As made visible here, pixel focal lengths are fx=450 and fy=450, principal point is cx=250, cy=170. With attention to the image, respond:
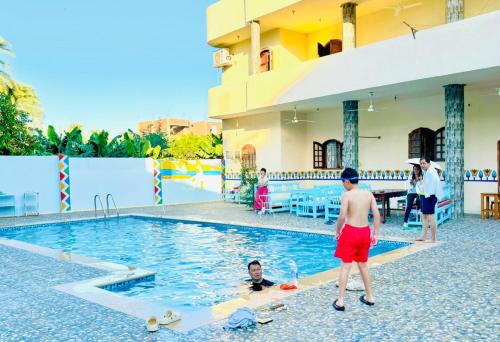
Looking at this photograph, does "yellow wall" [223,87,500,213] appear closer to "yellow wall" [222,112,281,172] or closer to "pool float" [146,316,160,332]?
"yellow wall" [222,112,281,172]

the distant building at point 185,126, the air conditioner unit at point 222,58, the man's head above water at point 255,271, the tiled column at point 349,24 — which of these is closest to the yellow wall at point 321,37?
the tiled column at point 349,24

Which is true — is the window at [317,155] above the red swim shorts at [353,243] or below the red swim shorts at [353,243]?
above

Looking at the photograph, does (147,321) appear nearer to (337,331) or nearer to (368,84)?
(337,331)

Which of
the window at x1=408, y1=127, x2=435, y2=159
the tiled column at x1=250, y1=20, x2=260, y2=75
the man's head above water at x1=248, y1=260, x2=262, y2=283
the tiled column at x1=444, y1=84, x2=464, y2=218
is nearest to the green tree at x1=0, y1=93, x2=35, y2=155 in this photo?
the tiled column at x1=250, y1=20, x2=260, y2=75

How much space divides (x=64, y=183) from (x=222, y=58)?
9.31 meters

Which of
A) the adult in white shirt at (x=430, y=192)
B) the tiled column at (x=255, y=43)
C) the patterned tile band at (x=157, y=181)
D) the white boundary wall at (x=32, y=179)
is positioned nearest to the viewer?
the adult in white shirt at (x=430, y=192)

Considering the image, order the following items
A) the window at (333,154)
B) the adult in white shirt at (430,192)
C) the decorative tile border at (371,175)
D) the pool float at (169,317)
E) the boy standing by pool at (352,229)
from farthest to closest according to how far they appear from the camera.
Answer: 1. the window at (333,154)
2. the decorative tile border at (371,175)
3. the adult in white shirt at (430,192)
4. the boy standing by pool at (352,229)
5. the pool float at (169,317)

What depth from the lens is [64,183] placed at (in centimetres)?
1772

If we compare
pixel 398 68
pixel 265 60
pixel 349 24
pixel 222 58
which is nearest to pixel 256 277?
pixel 398 68

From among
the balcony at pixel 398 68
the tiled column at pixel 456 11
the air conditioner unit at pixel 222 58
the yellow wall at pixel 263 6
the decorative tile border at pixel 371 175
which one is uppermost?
the yellow wall at pixel 263 6

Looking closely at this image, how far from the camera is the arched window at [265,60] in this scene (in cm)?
1966

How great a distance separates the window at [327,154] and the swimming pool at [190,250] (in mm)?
7479

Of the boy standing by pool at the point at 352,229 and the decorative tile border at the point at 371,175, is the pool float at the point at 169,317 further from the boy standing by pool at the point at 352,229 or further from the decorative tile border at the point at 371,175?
the decorative tile border at the point at 371,175

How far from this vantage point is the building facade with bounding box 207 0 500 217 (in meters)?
12.6
